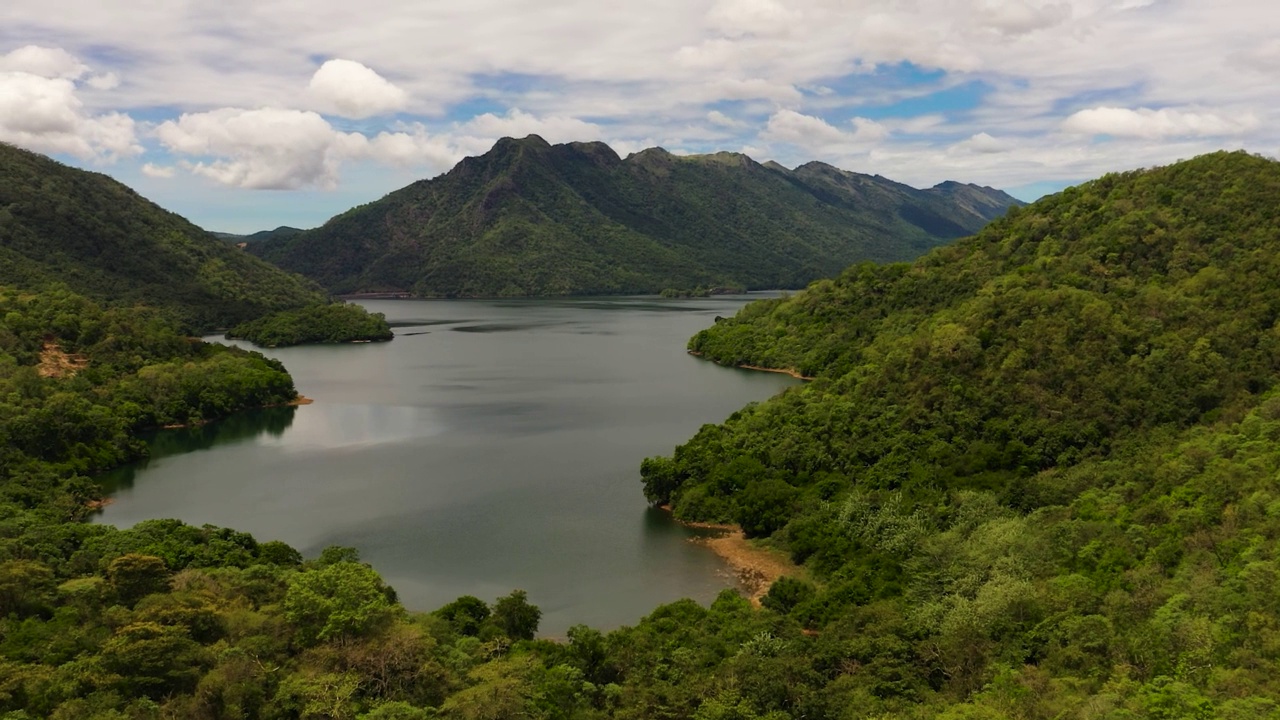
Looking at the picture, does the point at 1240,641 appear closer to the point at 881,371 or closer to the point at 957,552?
the point at 957,552

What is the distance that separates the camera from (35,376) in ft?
192

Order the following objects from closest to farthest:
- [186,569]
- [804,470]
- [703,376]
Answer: [186,569]
[804,470]
[703,376]

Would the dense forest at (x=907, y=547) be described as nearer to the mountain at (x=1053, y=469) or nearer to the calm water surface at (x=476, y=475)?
the mountain at (x=1053, y=469)

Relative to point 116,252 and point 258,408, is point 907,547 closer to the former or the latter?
point 258,408

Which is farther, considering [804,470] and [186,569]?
[804,470]

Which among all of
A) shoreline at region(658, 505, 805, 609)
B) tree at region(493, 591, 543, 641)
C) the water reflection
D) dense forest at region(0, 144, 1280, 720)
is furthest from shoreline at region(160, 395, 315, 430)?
tree at region(493, 591, 543, 641)

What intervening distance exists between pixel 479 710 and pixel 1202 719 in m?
14.7

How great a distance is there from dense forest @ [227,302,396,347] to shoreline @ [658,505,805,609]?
92.4 metres

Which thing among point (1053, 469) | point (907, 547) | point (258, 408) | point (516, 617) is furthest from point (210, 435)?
point (1053, 469)

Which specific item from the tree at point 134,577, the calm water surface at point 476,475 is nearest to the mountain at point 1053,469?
the calm water surface at point 476,475

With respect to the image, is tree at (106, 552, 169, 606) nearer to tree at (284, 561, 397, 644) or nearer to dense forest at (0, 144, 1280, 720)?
dense forest at (0, 144, 1280, 720)

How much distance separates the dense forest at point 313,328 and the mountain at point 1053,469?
78.0m

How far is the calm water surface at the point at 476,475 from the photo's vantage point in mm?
36344

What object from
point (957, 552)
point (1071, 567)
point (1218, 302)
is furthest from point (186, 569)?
point (1218, 302)
